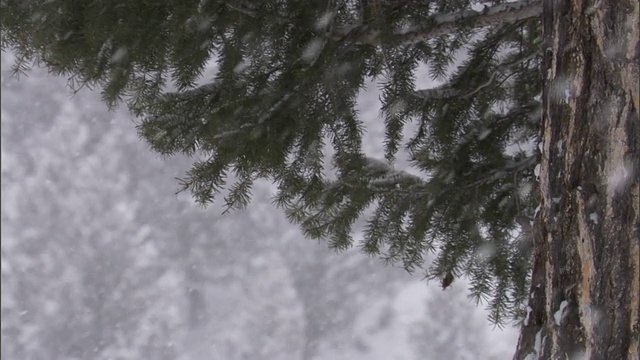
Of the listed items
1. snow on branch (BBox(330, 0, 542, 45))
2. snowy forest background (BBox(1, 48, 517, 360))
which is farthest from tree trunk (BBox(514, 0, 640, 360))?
snowy forest background (BBox(1, 48, 517, 360))

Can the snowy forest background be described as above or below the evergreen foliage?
above

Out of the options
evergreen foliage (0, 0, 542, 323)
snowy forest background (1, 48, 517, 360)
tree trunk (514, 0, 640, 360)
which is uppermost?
snowy forest background (1, 48, 517, 360)

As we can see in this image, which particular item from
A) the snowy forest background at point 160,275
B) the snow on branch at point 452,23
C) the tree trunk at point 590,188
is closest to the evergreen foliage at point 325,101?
the snow on branch at point 452,23

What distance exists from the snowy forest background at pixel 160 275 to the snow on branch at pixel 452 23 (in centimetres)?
437

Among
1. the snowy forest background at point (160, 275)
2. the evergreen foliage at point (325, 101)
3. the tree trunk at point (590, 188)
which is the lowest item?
the tree trunk at point (590, 188)

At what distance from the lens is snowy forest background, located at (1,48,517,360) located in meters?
6.16

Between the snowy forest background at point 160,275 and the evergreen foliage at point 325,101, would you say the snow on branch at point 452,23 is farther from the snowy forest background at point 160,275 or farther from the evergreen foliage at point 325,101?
the snowy forest background at point 160,275

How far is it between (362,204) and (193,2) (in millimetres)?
867

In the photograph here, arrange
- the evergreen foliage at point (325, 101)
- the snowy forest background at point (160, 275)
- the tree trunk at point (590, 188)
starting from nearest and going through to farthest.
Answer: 1. the tree trunk at point (590, 188)
2. the evergreen foliage at point (325, 101)
3. the snowy forest background at point (160, 275)

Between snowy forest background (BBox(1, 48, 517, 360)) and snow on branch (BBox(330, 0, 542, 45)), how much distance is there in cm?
437

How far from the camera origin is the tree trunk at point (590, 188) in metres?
1.12

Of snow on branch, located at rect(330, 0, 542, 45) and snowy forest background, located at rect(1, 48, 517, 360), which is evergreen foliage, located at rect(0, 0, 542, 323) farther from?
snowy forest background, located at rect(1, 48, 517, 360)

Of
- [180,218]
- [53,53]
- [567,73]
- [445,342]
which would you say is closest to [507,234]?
[567,73]

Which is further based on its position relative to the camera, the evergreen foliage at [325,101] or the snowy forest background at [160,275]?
the snowy forest background at [160,275]
